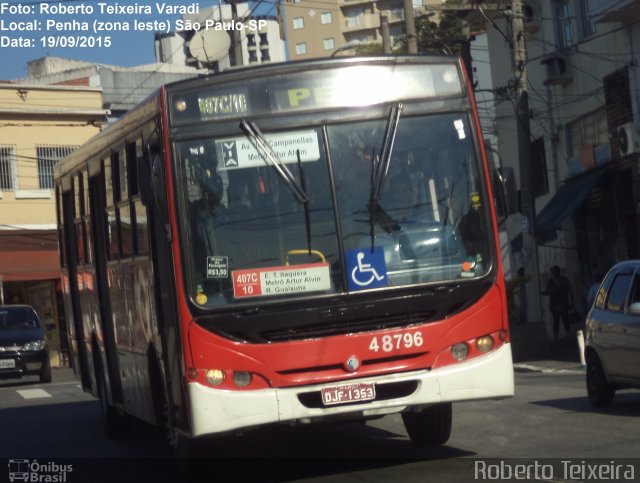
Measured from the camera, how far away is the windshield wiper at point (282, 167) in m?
9.59

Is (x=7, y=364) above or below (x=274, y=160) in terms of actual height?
below

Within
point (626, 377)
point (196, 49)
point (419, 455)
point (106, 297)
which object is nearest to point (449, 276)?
point (419, 455)

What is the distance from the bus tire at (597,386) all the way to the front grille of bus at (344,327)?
492cm

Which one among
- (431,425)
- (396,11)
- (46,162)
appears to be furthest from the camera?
(396,11)

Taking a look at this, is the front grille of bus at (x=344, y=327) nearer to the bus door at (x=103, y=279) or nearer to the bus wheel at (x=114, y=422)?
the bus door at (x=103, y=279)

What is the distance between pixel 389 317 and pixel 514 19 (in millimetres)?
18722

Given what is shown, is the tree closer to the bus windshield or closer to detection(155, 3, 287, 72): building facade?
detection(155, 3, 287, 72): building facade

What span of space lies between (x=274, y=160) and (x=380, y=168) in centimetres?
79

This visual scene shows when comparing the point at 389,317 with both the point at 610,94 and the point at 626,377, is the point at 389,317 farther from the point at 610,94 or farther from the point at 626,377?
the point at 610,94

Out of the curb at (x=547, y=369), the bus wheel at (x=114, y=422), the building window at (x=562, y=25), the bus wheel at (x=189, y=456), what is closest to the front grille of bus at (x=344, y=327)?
the bus wheel at (x=189, y=456)

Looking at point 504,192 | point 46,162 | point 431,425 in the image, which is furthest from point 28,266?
point 504,192

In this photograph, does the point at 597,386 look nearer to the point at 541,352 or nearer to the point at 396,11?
the point at 541,352

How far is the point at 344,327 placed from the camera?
377 inches

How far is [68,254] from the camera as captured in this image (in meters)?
16.8
